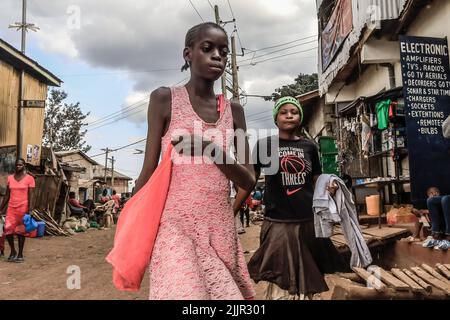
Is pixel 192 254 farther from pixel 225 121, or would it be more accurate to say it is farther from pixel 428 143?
pixel 428 143

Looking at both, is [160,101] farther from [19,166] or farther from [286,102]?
[19,166]

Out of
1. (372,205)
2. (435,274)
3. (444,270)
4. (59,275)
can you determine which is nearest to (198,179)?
(435,274)

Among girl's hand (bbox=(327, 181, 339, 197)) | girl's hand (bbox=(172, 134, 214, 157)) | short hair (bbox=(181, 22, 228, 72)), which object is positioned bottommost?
girl's hand (bbox=(327, 181, 339, 197))

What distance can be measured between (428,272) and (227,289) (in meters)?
3.62

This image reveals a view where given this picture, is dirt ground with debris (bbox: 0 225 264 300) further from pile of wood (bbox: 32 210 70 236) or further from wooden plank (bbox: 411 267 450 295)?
pile of wood (bbox: 32 210 70 236)

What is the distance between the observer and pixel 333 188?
3199 mm

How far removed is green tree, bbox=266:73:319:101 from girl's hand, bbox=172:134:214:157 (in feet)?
85.1

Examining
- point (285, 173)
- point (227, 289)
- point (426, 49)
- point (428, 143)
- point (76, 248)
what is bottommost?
point (76, 248)

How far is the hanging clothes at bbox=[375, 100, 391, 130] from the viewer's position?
337 inches

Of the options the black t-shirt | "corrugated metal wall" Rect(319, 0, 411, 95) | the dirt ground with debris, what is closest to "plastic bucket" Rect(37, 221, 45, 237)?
the dirt ground with debris

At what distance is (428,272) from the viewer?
438 centimetres

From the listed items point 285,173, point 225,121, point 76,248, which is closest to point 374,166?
point 76,248

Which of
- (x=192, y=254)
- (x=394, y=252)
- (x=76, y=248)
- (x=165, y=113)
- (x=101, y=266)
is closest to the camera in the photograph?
(x=192, y=254)

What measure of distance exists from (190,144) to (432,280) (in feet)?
11.4
